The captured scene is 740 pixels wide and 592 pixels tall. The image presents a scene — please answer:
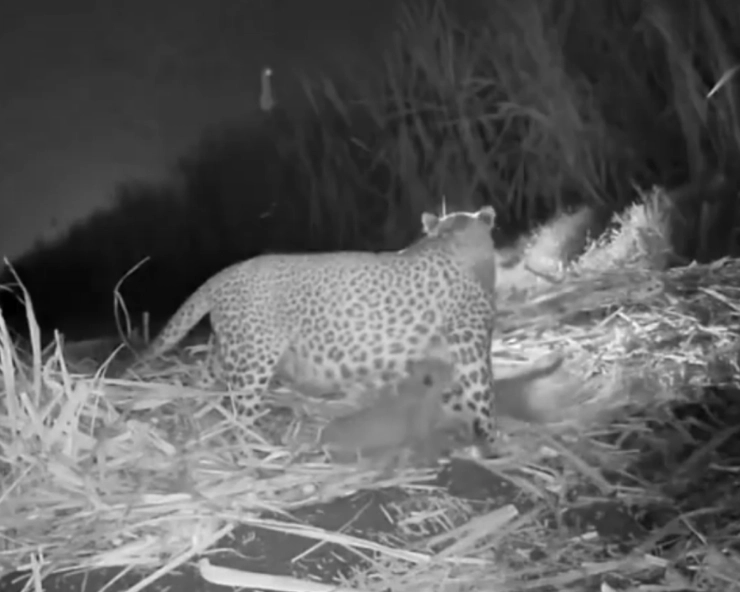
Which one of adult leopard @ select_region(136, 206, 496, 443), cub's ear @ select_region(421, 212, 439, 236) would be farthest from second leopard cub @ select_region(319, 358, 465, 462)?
cub's ear @ select_region(421, 212, 439, 236)

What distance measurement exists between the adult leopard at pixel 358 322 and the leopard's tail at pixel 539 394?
0.16ft

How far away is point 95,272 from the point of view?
1.43 metres

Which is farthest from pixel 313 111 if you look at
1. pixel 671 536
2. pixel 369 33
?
pixel 671 536

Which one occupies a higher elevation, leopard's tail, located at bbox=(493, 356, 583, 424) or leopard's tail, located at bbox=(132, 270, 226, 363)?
leopard's tail, located at bbox=(132, 270, 226, 363)

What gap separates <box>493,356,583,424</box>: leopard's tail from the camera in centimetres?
131

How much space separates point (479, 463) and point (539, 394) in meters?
0.17

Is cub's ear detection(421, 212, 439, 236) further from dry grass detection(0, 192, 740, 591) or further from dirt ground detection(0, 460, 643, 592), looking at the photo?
dirt ground detection(0, 460, 643, 592)

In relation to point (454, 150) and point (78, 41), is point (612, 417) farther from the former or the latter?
point (78, 41)

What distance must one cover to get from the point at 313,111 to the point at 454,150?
0.73 feet

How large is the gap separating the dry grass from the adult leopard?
8cm

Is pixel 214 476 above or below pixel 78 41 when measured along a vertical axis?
below

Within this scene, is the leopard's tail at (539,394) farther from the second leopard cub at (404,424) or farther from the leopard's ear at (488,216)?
the leopard's ear at (488,216)

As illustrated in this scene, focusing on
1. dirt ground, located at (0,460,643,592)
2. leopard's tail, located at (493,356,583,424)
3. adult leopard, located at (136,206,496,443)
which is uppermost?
adult leopard, located at (136,206,496,443)

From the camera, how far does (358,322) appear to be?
1289 mm
